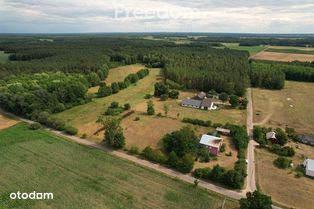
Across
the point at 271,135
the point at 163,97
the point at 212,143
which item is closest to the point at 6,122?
the point at 163,97

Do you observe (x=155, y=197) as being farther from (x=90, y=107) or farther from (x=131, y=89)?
(x=131, y=89)

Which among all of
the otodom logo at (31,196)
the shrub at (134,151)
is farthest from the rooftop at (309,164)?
the otodom logo at (31,196)

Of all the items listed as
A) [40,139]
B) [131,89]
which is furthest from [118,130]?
[131,89]

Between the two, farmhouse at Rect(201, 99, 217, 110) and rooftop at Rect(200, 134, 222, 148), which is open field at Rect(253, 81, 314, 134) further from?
rooftop at Rect(200, 134, 222, 148)

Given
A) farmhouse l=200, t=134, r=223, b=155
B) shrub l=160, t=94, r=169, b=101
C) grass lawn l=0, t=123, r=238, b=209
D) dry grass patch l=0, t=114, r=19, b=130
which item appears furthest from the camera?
shrub l=160, t=94, r=169, b=101

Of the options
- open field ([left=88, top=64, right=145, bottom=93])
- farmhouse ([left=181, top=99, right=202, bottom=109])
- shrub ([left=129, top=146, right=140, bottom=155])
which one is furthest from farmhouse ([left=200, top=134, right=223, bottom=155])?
open field ([left=88, top=64, right=145, bottom=93])

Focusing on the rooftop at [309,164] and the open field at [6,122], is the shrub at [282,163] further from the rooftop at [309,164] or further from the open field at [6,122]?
the open field at [6,122]

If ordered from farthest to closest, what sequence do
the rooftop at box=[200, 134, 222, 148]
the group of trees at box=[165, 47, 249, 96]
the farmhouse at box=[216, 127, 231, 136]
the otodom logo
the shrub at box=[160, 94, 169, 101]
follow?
1. the group of trees at box=[165, 47, 249, 96]
2. the shrub at box=[160, 94, 169, 101]
3. the farmhouse at box=[216, 127, 231, 136]
4. the rooftop at box=[200, 134, 222, 148]
5. the otodom logo
